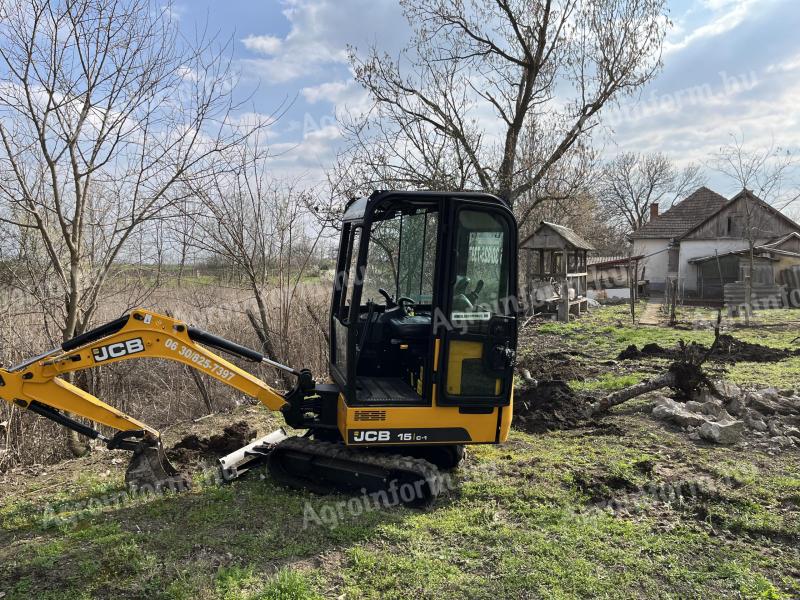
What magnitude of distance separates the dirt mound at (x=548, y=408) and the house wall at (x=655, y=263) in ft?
91.4

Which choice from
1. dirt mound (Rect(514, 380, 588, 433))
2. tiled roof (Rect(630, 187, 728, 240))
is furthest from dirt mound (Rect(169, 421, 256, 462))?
tiled roof (Rect(630, 187, 728, 240))

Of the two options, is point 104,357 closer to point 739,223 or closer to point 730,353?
point 730,353

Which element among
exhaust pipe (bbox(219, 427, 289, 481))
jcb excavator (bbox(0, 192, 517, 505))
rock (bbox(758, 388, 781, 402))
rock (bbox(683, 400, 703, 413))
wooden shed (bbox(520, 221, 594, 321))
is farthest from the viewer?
wooden shed (bbox(520, 221, 594, 321))

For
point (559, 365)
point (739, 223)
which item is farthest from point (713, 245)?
point (559, 365)

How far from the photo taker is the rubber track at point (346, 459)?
466 cm

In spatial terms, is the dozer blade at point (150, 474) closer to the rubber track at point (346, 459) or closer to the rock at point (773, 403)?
the rubber track at point (346, 459)

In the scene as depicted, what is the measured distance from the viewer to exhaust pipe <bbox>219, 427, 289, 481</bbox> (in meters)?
5.16

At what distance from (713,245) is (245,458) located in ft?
103

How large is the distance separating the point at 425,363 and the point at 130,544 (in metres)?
2.54

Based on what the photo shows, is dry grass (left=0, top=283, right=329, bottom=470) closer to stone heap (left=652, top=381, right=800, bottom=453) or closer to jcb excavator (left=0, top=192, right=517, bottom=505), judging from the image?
jcb excavator (left=0, top=192, right=517, bottom=505)

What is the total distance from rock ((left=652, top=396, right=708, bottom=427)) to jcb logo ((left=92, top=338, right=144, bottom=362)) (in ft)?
19.3

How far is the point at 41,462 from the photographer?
6.30m

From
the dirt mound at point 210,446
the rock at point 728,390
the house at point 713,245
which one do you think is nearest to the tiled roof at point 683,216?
the house at point 713,245

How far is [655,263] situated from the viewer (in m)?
33.9
